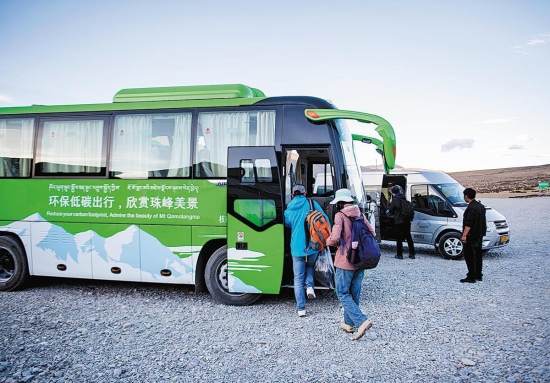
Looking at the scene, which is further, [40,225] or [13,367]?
[40,225]

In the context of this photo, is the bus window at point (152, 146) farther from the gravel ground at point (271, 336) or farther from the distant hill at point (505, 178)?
the distant hill at point (505, 178)

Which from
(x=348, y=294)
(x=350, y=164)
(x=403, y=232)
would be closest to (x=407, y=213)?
(x=403, y=232)

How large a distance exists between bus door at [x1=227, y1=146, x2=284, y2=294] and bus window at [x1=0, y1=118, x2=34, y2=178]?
420 cm

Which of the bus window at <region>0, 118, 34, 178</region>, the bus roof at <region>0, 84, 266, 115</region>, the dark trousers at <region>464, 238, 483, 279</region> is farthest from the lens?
the dark trousers at <region>464, 238, 483, 279</region>

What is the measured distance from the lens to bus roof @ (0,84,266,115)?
762 cm

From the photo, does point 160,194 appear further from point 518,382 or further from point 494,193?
point 494,193

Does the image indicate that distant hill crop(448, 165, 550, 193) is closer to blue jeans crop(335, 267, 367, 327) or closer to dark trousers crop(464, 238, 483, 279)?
dark trousers crop(464, 238, 483, 279)

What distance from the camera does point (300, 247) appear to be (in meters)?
6.60

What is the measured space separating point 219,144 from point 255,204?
49.9 inches

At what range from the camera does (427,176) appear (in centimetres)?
1327

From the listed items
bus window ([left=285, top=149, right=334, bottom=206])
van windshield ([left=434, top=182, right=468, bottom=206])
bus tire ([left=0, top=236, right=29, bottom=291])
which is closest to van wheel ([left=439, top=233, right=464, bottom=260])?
van windshield ([left=434, top=182, right=468, bottom=206])

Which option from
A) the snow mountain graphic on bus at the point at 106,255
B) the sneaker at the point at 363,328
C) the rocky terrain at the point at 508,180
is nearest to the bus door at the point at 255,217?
the snow mountain graphic on bus at the point at 106,255

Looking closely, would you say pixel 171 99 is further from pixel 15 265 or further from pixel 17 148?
pixel 15 265

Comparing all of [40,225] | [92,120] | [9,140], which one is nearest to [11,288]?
[40,225]
